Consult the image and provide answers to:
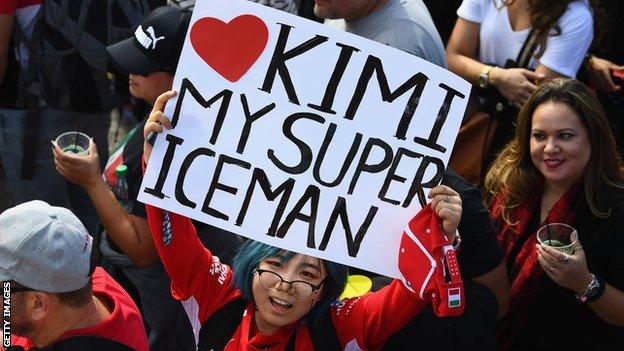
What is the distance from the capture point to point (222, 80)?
2.98 meters

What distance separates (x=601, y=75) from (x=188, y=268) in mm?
2402

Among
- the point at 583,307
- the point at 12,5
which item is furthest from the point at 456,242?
the point at 12,5

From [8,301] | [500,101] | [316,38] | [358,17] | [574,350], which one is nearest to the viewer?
[8,301]

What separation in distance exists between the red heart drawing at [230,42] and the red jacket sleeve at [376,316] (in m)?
0.77

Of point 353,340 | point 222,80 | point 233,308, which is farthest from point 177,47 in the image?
point 353,340

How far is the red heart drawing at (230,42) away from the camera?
2.96m

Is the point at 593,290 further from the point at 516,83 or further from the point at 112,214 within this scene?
the point at 112,214

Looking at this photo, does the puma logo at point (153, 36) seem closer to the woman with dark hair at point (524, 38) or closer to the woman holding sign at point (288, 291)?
the woman holding sign at point (288, 291)

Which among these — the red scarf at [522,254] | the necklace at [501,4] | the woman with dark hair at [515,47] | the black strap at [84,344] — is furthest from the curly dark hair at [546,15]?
the black strap at [84,344]

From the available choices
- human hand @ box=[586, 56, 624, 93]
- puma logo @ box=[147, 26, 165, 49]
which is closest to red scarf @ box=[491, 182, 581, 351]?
human hand @ box=[586, 56, 624, 93]

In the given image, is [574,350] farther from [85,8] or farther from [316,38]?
[85,8]

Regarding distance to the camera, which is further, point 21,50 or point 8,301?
point 21,50

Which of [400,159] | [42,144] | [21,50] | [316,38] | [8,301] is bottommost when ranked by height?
[42,144]

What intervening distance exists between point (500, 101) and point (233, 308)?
6.25 ft
